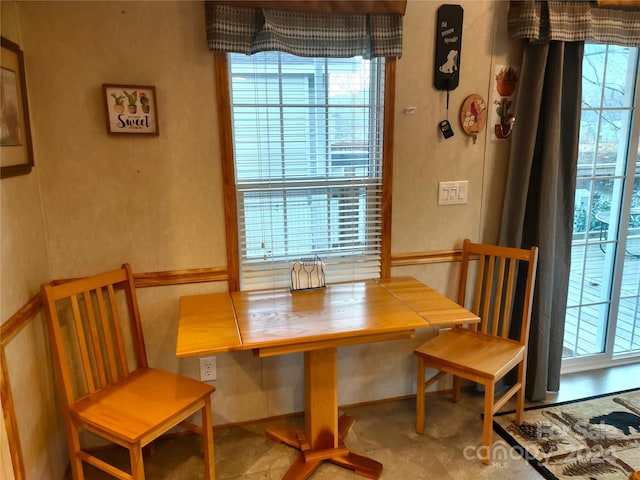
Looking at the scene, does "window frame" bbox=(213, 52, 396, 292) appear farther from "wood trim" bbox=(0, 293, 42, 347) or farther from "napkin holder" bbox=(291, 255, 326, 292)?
"wood trim" bbox=(0, 293, 42, 347)

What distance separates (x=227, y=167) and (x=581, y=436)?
2.20 meters

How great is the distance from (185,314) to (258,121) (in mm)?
948

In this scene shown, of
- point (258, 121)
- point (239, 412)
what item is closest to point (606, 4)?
point (258, 121)

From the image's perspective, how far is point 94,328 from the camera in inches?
74.8

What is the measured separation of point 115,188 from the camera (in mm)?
2010

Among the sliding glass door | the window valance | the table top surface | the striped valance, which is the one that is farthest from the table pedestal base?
the striped valance

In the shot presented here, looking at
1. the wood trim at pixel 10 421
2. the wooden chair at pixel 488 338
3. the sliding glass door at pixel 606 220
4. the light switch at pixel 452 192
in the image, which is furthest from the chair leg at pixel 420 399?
the wood trim at pixel 10 421

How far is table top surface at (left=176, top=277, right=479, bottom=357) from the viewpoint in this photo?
171 cm

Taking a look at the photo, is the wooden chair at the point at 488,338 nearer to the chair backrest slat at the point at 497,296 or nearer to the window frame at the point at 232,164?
the chair backrest slat at the point at 497,296

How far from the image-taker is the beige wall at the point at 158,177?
181 centimetres

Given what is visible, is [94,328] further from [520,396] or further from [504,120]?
[504,120]

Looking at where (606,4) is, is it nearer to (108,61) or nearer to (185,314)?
(108,61)

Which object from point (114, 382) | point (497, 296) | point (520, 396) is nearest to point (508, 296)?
point (497, 296)

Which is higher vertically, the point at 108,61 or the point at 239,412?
the point at 108,61
